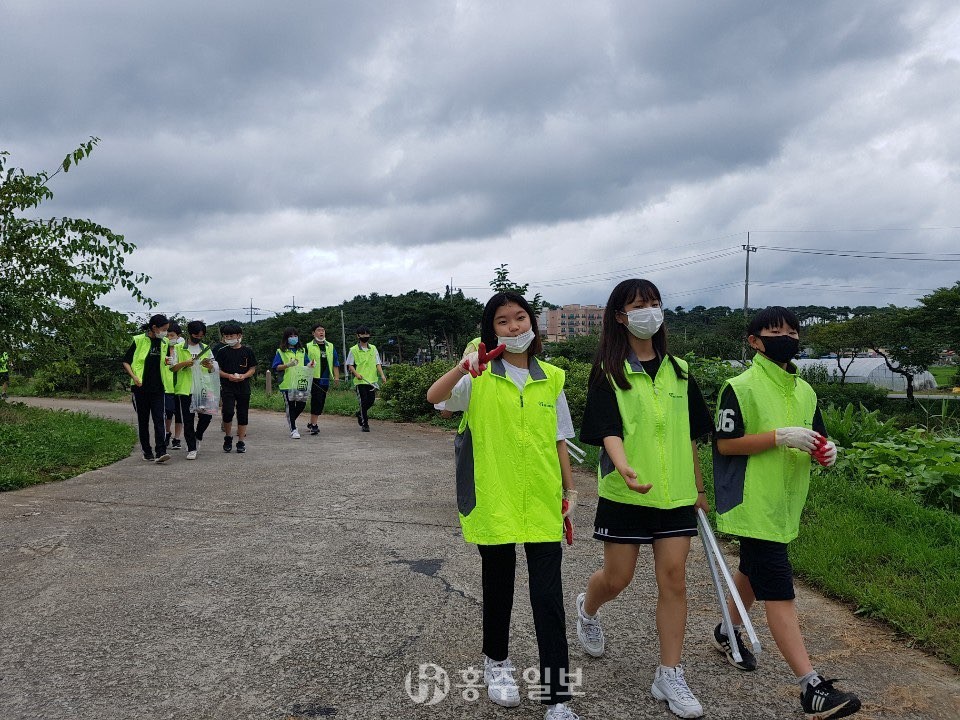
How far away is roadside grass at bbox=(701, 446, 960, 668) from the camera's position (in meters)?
3.65

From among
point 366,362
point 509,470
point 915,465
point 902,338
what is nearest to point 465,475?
point 509,470

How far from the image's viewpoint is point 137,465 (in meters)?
8.43

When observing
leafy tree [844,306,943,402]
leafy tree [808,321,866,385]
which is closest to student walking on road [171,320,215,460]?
leafy tree [844,306,943,402]

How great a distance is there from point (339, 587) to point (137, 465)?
5318mm

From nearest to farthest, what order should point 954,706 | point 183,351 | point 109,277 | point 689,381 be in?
point 954,706 < point 689,381 < point 183,351 < point 109,277

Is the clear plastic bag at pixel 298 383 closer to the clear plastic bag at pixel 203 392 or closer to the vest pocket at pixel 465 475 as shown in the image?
the clear plastic bag at pixel 203 392

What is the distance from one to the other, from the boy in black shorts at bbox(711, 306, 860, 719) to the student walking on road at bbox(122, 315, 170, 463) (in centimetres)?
731

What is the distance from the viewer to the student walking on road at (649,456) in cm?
289

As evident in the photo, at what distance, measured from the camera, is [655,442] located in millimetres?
2951

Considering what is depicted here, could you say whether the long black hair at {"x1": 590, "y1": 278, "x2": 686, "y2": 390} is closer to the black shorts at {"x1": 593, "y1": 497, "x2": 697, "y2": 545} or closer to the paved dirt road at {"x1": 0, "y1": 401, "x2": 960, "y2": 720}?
the black shorts at {"x1": 593, "y1": 497, "x2": 697, "y2": 545}

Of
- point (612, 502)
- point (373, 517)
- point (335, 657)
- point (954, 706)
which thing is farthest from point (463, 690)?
point (373, 517)

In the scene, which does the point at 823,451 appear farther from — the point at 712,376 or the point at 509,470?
the point at 712,376

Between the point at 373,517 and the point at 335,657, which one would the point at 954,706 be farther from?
the point at 373,517

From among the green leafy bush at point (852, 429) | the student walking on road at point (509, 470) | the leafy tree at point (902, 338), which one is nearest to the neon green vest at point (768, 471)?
the student walking on road at point (509, 470)
